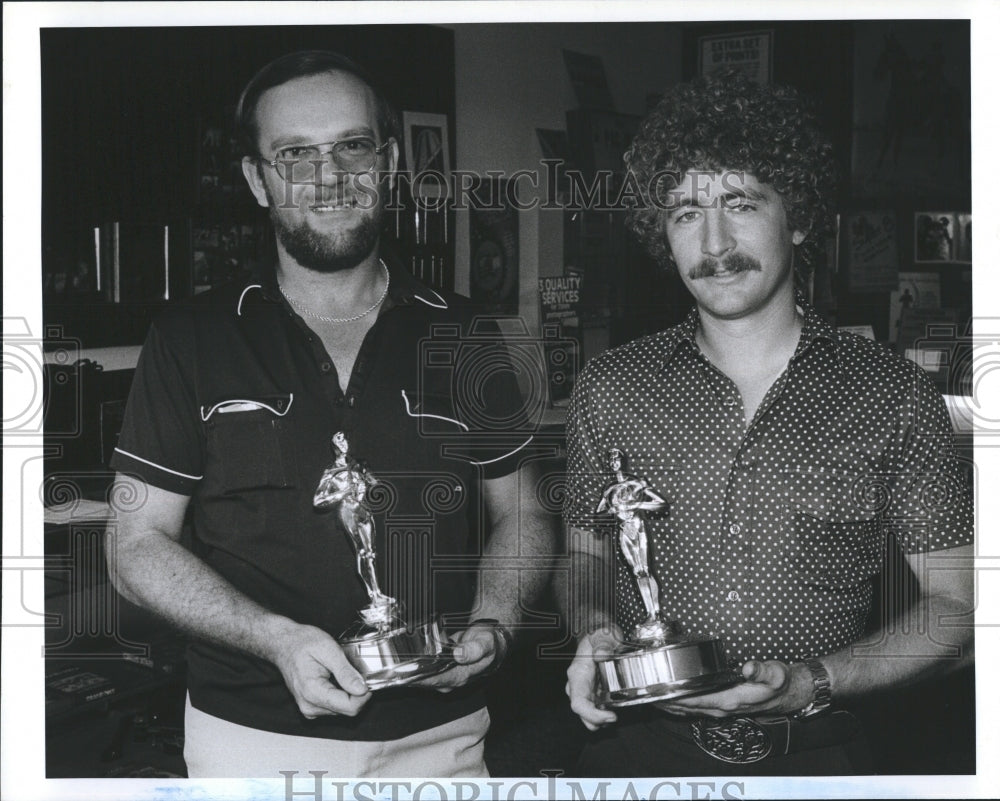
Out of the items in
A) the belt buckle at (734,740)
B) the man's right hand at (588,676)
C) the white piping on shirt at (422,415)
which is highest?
the white piping on shirt at (422,415)

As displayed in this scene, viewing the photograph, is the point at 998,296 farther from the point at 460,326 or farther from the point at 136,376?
the point at 136,376

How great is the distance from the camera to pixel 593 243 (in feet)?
9.44

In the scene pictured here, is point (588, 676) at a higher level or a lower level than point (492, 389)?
lower

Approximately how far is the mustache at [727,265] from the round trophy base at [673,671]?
89 centimetres

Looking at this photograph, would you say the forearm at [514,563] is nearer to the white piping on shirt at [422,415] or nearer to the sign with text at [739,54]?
the white piping on shirt at [422,415]

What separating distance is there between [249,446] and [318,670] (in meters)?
0.58

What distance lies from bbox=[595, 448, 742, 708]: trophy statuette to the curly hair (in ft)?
2.06

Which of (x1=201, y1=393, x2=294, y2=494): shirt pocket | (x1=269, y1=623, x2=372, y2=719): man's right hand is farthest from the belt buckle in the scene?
(x1=201, y1=393, x2=294, y2=494): shirt pocket

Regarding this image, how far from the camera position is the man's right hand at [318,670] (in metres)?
2.69

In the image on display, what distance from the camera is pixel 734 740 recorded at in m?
2.78

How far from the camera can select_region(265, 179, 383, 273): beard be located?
9.27 feet
